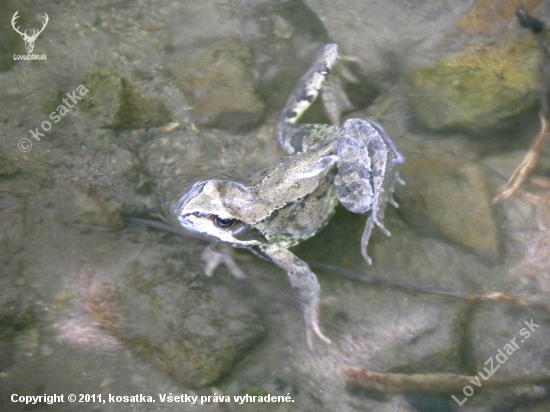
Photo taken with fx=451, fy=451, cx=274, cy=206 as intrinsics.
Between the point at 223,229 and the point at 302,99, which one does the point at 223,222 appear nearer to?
the point at 223,229

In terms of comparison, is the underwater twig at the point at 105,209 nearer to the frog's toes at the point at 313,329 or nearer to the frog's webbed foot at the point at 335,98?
the frog's toes at the point at 313,329

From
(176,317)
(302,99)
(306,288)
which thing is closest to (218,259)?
(176,317)

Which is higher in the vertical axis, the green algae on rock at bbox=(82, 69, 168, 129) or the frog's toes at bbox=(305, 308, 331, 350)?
the green algae on rock at bbox=(82, 69, 168, 129)

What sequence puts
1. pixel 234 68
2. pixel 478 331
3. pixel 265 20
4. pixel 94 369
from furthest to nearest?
pixel 265 20 → pixel 234 68 → pixel 478 331 → pixel 94 369

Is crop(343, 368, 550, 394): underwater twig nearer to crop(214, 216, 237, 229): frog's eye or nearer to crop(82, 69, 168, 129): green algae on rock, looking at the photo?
crop(214, 216, 237, 229): frog's eye

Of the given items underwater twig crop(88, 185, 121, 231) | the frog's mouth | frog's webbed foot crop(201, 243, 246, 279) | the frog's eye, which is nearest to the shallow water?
underwater twig crop(88, 185, 121, 231)

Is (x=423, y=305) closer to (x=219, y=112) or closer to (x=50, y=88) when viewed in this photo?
(x=219, y=112)

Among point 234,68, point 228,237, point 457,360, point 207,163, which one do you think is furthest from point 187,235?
point 457,360

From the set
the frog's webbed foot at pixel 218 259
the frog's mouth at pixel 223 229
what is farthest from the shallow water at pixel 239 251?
the frog's mouth at pixel 223 229
